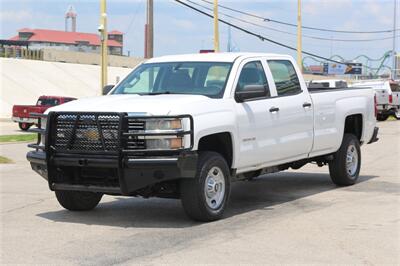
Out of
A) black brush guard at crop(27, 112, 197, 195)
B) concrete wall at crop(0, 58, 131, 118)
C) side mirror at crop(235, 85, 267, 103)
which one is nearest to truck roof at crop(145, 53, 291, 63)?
side mirror at crop(235, 85, 267, 103)

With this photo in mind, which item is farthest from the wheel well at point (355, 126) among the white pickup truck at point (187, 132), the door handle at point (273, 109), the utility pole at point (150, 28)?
the utility pole at point (150, 28)

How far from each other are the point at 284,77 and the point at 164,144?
9.64ft

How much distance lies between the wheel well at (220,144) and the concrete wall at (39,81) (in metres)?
37.4

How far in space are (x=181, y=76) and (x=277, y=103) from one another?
136 cm

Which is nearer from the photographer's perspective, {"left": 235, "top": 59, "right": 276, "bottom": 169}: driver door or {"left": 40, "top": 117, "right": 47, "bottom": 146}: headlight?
{"left": 40, "top": 117, "right": 47, "bottom": 146}: headlight

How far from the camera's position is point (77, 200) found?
8594mm

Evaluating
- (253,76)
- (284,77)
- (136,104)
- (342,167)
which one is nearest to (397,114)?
(342,167)

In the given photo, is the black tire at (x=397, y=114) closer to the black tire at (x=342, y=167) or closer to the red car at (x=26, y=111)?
the red car at (x=26, y=111)

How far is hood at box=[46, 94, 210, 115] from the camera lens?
738 cm

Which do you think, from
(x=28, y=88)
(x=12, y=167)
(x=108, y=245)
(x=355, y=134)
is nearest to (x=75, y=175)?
(x=108, y=245)

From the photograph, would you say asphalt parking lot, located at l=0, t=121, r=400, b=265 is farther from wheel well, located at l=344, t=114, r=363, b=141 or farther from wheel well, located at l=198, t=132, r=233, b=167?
wheel well, located at l=344, t=114, r=363, b=141

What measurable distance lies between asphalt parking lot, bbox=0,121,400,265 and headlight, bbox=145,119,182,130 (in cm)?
114

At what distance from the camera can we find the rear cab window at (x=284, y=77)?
937 centimetres

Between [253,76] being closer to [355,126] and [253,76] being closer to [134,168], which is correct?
[134,168]
